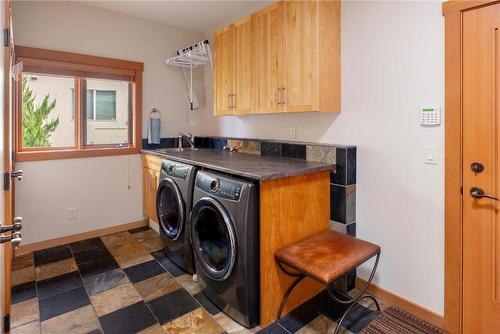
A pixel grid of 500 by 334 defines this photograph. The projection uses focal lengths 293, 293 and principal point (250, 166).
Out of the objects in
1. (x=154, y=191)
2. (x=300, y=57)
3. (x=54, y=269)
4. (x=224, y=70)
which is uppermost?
(x=224, y=70)

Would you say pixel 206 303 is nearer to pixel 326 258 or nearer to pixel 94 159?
pixel 326 258

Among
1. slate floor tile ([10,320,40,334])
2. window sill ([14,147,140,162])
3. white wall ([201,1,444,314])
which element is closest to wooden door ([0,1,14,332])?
slate floor tile ([10,320,40,334])

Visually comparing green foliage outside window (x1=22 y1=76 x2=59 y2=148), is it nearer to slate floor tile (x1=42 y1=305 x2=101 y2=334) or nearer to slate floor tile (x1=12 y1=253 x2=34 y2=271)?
slate floor tile (x1=12 y1=253 x2=34 y2=271)

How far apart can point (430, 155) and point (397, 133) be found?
0.25 metres

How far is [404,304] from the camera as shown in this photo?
1951 millimetres

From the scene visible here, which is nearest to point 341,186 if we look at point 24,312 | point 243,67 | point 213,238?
point 213,238

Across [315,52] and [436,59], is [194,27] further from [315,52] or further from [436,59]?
[436,59]

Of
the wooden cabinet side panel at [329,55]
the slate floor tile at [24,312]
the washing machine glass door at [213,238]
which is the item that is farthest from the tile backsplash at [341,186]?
the slate floor tile at [24,312]

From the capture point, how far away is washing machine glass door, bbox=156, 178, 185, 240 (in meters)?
2.37

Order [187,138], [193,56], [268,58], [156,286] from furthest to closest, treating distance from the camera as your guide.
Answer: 1. [187,138]
2. [193,56]
3. [268,58]
4. [156,286]

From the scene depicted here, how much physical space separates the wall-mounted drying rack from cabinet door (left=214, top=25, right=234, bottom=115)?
255 millimetres

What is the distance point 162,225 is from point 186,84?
1.90 meters

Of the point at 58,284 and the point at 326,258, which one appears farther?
the point at 58,284

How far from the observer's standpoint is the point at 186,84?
3.75 meters
